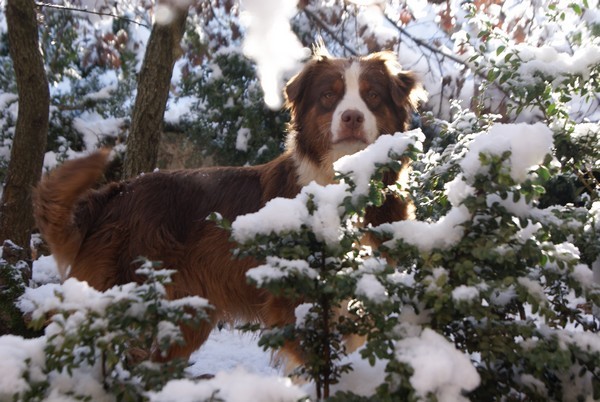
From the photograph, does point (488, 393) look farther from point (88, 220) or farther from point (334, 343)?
point (88, 220)

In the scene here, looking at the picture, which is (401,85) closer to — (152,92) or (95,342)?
(152,92)

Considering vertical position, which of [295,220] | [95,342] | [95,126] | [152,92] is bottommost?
[95,342]

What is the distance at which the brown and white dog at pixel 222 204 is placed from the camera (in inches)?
140

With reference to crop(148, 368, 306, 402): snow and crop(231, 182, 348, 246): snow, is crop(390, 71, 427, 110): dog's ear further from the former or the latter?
crop(148, 368, 306, 402): snow

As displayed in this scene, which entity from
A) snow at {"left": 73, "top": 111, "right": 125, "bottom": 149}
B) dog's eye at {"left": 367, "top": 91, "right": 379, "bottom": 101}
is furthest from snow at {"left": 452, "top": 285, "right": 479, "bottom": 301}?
snow at {"left": 73, "top": 111, "right": 125, "bottom": 149}

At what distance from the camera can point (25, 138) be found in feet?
14.5

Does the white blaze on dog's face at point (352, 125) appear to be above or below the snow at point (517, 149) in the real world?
above

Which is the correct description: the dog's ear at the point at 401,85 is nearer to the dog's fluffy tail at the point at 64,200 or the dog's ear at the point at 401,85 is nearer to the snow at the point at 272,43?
the snow at the point at 272,43

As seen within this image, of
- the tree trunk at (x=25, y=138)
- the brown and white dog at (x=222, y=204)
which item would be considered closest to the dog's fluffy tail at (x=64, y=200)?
the brown and white dog at (x=222, y=204)

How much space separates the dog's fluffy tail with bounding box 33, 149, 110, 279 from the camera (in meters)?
3.12

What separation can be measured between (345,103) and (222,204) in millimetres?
930

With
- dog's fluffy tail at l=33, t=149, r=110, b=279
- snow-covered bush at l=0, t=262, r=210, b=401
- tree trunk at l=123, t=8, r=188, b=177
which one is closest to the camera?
snow-covered bush at l=0, t=262, r=210, b=401

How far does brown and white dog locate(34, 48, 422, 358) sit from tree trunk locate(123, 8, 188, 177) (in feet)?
5.15

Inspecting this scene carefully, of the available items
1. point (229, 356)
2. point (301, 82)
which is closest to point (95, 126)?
point (229, 356)
